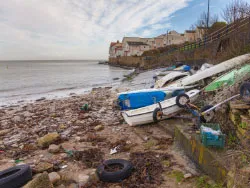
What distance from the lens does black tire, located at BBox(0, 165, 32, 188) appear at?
10.9 feet

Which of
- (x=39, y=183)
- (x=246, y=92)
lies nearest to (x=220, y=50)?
(x=246, y=92)

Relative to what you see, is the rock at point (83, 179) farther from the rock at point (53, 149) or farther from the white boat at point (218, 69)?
the white boat at point (218, 69)

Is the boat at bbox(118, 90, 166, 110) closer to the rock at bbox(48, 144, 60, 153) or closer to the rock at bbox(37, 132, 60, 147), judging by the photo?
the rock at bbox(37, 132, 60, 147)

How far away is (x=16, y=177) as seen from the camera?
342cm

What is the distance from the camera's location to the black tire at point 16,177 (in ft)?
10.9

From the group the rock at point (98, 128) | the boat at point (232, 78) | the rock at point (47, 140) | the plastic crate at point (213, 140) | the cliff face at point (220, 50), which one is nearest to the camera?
the plastic crate at point (213, 140)

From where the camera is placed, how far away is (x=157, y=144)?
5.21 meters

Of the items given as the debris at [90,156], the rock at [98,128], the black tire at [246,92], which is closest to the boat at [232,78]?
the black tire at [246,92]

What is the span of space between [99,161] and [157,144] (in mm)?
1684

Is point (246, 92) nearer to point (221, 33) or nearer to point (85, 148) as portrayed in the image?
point (85, 148)

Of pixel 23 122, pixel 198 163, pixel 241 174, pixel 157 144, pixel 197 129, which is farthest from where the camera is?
pixel 23 122

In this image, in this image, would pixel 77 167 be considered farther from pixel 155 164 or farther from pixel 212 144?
pixel 212 144

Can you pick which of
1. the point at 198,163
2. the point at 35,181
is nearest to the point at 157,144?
the point at 198,163

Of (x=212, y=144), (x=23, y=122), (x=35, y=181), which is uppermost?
(x=212, y=144)
